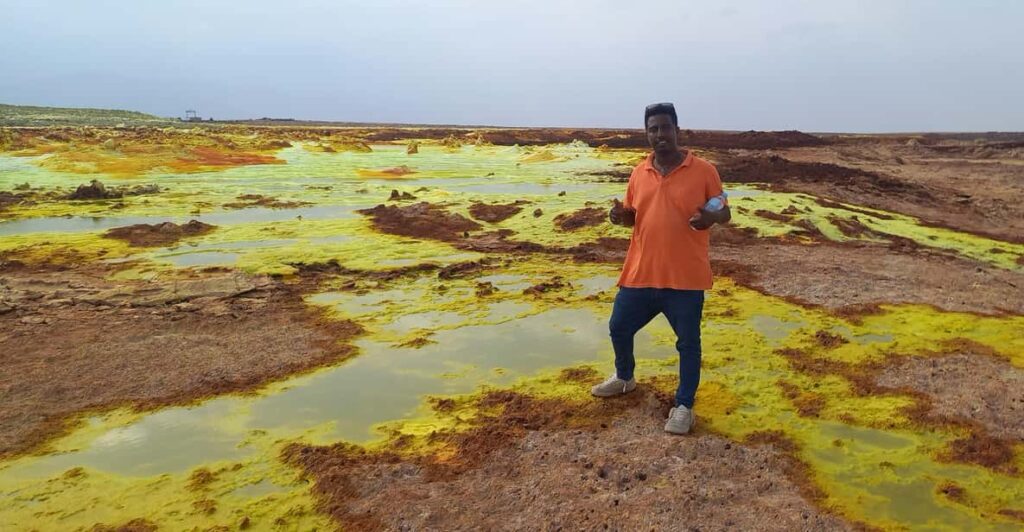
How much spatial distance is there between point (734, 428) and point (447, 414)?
6.06 ft

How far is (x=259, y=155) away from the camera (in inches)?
1154

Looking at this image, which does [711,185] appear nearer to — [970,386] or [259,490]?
[970,386]

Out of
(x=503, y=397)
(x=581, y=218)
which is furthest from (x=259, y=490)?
(x=581, y=218)

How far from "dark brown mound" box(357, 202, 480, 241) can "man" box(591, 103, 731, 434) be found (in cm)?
705

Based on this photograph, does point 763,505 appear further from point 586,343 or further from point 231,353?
point 231,353

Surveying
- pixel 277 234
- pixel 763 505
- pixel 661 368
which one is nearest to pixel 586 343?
pixel 661 368

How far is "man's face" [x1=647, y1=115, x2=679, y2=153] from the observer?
369cm

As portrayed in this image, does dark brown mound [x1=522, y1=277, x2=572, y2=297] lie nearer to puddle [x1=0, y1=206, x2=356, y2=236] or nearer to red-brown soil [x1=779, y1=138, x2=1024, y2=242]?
puddle [x1=0, y1=206, x2=356, y2=236]

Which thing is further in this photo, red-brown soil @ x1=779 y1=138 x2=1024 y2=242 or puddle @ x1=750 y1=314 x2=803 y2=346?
red-brown soil @ x1=779 y1=138 x2=1024 y2=242

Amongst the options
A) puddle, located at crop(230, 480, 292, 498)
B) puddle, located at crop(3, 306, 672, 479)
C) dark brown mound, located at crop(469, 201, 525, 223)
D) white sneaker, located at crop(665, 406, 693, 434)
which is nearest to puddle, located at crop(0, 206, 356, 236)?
dark brown mound, located at crop(469, 201, 525, 223)

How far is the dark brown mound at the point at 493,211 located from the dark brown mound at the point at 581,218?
1.25 metres

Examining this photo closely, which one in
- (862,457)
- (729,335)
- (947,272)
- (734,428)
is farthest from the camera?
(947,272)

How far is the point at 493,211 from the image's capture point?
43.7 ft

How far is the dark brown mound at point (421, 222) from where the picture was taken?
438 inches
